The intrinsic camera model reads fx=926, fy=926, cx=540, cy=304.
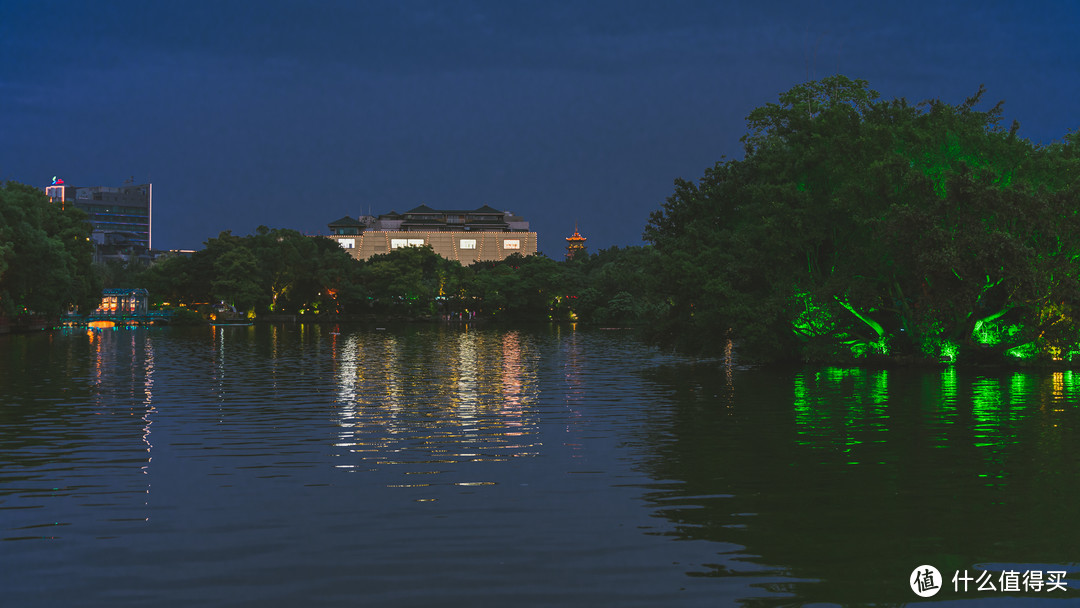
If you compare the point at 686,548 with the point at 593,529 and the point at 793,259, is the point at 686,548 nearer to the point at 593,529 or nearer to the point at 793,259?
the point at 593,529

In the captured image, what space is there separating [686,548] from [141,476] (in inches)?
328

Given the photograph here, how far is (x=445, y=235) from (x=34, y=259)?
420ft

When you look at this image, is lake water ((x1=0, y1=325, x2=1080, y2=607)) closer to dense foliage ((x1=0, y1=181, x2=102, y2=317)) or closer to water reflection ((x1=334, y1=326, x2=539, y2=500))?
water reflection ((x1=334, y1=326, x2=539, y2=500))

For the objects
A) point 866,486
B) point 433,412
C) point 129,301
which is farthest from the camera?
point 129,301

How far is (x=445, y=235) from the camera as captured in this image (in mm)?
191250

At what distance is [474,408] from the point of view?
22.7 meters

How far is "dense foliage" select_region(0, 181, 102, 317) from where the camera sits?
61938mm

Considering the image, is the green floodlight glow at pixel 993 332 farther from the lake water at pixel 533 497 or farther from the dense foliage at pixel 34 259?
the dense foliage at pixel 34 259

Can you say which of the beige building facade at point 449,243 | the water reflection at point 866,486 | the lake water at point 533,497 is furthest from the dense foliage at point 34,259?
the beige building facade at point 449,243

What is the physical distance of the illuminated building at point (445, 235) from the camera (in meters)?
190

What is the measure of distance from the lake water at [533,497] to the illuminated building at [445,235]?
166 metres

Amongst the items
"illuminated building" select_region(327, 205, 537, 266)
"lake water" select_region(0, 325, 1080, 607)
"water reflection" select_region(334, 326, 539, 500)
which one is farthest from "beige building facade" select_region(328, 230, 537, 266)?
"lake water" select_region(0, 325, 1080, 607)

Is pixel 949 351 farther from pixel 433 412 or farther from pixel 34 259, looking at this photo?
pixel 34 259

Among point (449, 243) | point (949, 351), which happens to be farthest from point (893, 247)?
point (449, 243)
